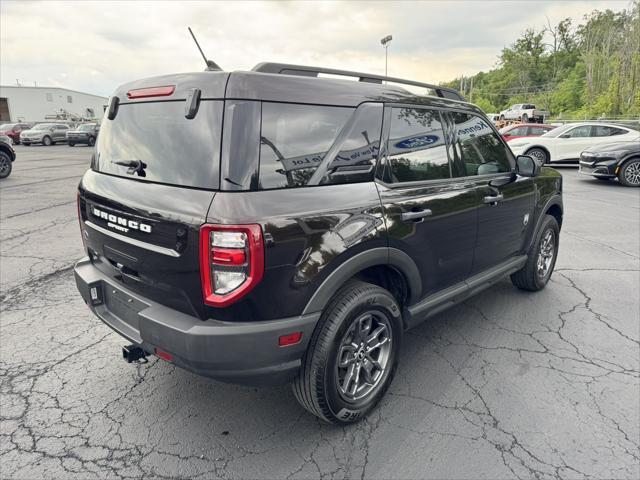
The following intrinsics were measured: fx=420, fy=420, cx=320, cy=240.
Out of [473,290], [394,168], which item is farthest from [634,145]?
[394,168]

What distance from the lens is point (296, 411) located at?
2.63 metres

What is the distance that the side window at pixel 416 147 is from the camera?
103 inches

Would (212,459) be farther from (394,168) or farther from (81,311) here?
(81,311)

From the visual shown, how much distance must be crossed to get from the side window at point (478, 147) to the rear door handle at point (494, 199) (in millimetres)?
217

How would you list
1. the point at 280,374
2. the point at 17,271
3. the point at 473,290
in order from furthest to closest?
the point at 17,271, the point at 473,290, the point at 280,374

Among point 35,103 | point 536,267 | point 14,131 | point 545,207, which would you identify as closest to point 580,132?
point 545,207

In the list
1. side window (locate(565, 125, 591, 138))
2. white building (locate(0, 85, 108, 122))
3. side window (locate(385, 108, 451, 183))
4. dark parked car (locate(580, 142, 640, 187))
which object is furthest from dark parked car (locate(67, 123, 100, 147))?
white building (locate(0, 85, 108, 122))

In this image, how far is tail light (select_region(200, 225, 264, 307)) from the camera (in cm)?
186

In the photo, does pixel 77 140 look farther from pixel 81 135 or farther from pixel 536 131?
pixel 536 131

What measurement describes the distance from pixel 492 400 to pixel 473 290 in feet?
2.97

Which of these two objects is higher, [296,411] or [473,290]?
[473,290]

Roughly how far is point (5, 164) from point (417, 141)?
43.7 ft

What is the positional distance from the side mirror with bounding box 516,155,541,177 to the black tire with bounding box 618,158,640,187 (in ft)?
33.7

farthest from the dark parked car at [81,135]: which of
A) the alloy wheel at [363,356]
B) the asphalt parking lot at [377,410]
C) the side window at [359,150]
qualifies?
the alloy wheel at [363,356]
